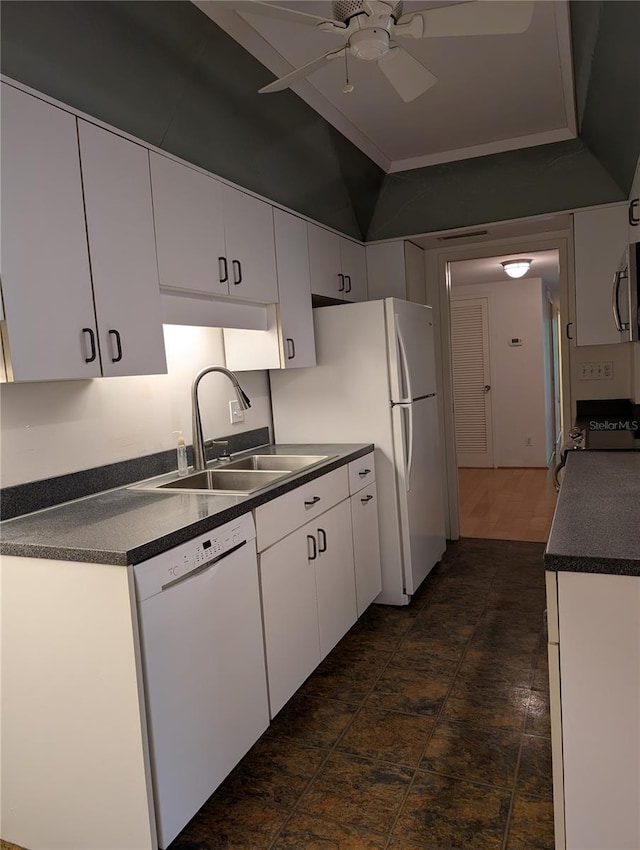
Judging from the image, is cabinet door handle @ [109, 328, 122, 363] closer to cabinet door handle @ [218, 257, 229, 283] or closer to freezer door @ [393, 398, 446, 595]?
cabinet door handle @ [218, 257, 229, 283]

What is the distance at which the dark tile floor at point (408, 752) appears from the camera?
69.7 inches

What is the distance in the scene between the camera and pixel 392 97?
288 centimetres

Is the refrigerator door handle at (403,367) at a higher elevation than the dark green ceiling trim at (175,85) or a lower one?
lower

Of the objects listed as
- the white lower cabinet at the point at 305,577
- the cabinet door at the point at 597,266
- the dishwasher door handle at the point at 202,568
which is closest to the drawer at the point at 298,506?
the white lower cabinet at the point at 305,577

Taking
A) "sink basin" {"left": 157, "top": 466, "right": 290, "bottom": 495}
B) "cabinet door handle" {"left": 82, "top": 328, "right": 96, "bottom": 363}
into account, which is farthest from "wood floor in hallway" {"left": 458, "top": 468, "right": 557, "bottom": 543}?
"cabinet door handle" {"left": 82, "top": 328, "right": 96, "bottom": 363}

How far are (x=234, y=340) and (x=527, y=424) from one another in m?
5.14

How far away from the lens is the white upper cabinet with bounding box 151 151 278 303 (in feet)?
7.11

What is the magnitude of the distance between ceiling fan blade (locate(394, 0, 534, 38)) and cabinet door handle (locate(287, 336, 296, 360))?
1531mm

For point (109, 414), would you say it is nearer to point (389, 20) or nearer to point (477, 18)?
point (389, 20)

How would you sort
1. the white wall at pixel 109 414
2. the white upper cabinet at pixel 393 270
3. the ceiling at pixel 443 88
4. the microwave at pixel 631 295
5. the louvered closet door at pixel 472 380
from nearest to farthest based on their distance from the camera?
the white wall at pixel 109 414 → the microwave at pixel 631 295 → the ceiling at pixel 443 88 → the white upper cabinet at pixel 393 270 → the louvered closet door at pixel 472 380

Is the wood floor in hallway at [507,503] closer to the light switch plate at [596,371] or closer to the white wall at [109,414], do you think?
the light switch plate at [596,371]

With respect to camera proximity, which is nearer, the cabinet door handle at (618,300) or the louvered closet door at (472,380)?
the cabinet door handle at (618,300)

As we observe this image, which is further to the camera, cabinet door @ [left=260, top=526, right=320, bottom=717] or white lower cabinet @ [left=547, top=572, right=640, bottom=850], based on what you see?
cabinet door @ [left=260, top=526, right=320, bottom=717]

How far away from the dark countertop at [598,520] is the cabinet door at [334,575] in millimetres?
996
